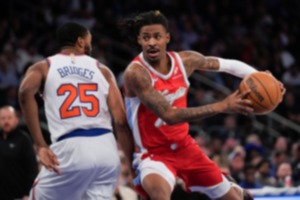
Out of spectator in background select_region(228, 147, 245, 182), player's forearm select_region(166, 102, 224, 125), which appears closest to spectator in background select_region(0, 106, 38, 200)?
player's forearm select_region(166, 102, 224, 125)

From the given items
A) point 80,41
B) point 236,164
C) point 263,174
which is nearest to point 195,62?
point 80,41

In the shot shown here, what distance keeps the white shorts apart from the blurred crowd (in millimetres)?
4308

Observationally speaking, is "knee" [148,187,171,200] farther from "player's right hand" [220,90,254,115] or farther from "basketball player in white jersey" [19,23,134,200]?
"player's right hand" [220,90,254,115]

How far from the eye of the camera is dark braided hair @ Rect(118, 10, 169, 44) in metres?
6.70

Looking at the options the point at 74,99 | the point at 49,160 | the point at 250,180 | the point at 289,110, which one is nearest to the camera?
the point at 49,160

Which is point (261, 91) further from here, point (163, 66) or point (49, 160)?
point (49, 160)

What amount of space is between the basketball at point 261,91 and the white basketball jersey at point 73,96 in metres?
1.06

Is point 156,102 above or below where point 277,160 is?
above

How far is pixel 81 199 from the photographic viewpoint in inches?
247

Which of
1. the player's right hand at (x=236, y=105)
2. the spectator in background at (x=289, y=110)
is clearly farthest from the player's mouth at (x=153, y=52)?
the spectator in background at (x=289, y=110)

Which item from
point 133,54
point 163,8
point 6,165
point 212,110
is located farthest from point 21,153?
point 163,8

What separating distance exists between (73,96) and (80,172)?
0.56 metres

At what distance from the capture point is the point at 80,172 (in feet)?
20.1

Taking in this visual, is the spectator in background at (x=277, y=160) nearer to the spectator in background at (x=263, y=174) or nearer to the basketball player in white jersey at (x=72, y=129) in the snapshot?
the spectator in background at (x=263, y=174)
